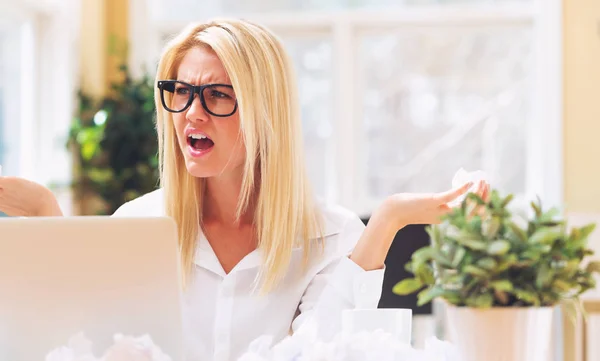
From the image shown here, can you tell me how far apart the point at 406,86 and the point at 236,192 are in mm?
2956

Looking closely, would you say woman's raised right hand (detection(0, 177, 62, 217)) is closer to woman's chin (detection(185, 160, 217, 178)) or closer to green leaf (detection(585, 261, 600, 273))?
woman's chin (detection(185, 160, 217, 178))

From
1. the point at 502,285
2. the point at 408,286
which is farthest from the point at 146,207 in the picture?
the point at 502,285

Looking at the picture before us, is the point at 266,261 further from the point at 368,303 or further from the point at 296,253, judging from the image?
the point at 368,303

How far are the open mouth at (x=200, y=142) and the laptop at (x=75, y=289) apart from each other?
57 cm

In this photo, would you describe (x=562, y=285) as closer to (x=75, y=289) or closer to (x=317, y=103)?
(x=75, y=289)

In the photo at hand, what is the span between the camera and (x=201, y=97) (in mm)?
1511

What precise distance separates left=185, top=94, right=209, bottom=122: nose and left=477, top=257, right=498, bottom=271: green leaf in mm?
818

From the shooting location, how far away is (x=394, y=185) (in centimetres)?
451

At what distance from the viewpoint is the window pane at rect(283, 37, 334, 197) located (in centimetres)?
457

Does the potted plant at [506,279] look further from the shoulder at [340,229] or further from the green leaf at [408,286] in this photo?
the shoulder at [340,229]

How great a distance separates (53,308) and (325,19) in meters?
3.69

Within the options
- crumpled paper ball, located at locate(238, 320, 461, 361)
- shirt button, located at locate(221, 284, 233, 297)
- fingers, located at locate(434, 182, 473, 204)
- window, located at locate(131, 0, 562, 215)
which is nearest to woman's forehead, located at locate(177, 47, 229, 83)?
shirt button, located at locate(221, 284, 233, 297)

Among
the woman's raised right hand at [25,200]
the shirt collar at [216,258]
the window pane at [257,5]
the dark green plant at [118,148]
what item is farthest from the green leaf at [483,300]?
the window pane at [257,5]

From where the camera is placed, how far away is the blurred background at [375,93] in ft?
13.7
